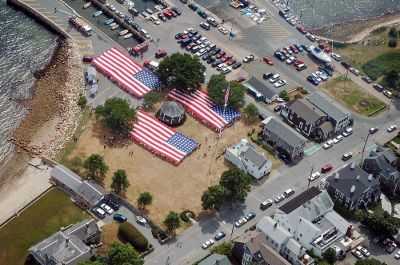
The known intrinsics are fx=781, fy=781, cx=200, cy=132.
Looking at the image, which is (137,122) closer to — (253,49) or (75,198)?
(75,198)

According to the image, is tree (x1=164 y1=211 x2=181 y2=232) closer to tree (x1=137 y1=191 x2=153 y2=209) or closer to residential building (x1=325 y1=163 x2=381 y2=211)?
tree (x1=137 y1=191 x2=153 y2=209)

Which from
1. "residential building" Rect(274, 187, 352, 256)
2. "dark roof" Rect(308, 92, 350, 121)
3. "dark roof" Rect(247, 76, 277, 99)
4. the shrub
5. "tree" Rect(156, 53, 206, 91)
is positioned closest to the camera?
the shrub

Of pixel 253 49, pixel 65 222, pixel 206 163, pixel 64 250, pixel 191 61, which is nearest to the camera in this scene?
pixel 64 250

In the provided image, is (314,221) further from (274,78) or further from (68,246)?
(274,78)

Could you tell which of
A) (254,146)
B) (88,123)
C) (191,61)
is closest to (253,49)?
(191,61)

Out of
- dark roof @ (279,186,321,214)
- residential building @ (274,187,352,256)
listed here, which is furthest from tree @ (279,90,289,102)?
residential building @ (274,187,352,256)

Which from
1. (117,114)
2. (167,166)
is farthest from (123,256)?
(117,114)
